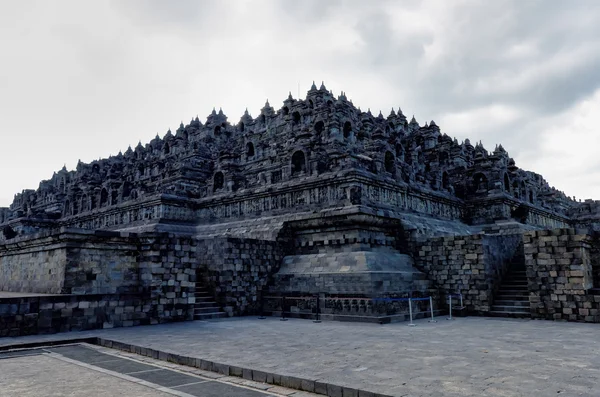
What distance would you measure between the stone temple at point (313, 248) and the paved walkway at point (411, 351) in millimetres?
1371

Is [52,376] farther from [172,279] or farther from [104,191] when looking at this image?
[104,191]

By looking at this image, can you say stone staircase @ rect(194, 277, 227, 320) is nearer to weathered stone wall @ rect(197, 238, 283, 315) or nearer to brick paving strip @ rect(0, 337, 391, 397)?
weathered stone wall @ rect(197, 238, 283, 315)

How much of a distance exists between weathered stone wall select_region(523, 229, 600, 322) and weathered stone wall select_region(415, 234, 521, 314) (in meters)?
1.67

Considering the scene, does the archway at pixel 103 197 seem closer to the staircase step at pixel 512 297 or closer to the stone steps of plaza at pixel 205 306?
the stone steps of plaza at pixel 205 306

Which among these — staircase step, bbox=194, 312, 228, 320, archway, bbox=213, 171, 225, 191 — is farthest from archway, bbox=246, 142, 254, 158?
staircase step, bbox=194, 312, 228, 320

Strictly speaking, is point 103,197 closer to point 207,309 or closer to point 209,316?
point 207,309

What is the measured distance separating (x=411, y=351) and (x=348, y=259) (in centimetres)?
801

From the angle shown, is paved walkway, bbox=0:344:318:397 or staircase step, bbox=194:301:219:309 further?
staircase step, bbox=194:301:219:309

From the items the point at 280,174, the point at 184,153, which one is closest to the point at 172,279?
the point at 280,174

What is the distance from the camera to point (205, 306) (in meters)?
17.2

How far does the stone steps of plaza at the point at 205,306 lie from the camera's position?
54.4 feet

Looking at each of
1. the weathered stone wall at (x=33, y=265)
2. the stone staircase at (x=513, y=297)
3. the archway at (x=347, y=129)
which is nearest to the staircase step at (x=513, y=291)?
the stone staircase at (x=513, y=297)

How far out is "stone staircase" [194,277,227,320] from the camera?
16.6 m

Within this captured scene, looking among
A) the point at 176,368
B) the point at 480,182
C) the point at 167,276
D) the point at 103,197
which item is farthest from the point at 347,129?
the point at 103,197
